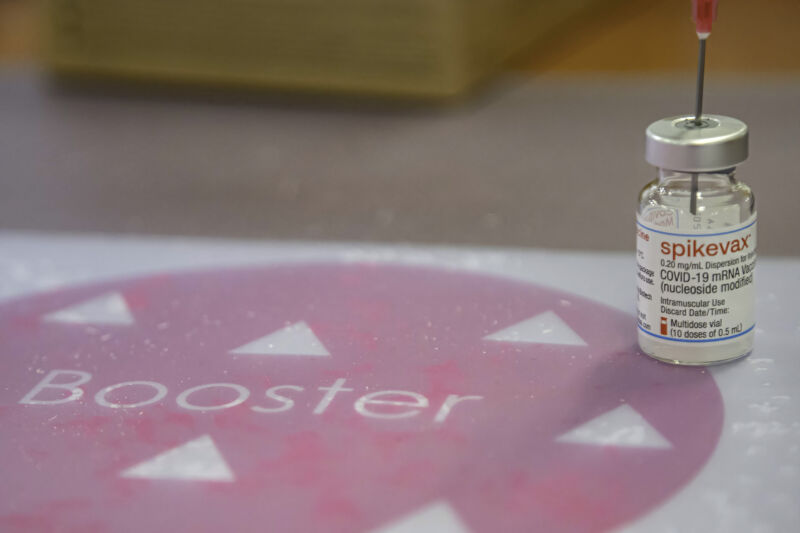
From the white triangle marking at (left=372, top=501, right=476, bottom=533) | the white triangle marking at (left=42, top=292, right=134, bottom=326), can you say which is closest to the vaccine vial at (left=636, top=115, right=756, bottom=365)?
the white triangle marking at (left=372, top=501, right=476, bottom=533)

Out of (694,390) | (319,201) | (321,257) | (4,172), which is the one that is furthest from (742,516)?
(4,172)

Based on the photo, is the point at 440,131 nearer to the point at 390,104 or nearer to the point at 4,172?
the point at 390,104

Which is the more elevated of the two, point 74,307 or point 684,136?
point 684,136

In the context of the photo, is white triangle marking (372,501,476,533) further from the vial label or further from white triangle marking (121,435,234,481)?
the vial label

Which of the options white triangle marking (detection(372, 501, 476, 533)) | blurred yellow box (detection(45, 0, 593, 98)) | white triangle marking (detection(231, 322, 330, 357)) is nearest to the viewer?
white triangle marking (detection(372, 501, 476, 533))

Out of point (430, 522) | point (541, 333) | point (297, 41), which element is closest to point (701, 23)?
point (541, 333)

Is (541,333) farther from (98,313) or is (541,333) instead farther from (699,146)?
(98,313)

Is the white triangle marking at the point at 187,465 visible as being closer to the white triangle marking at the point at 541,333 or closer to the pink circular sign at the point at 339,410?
the pink circular sign at the point at 339,410
